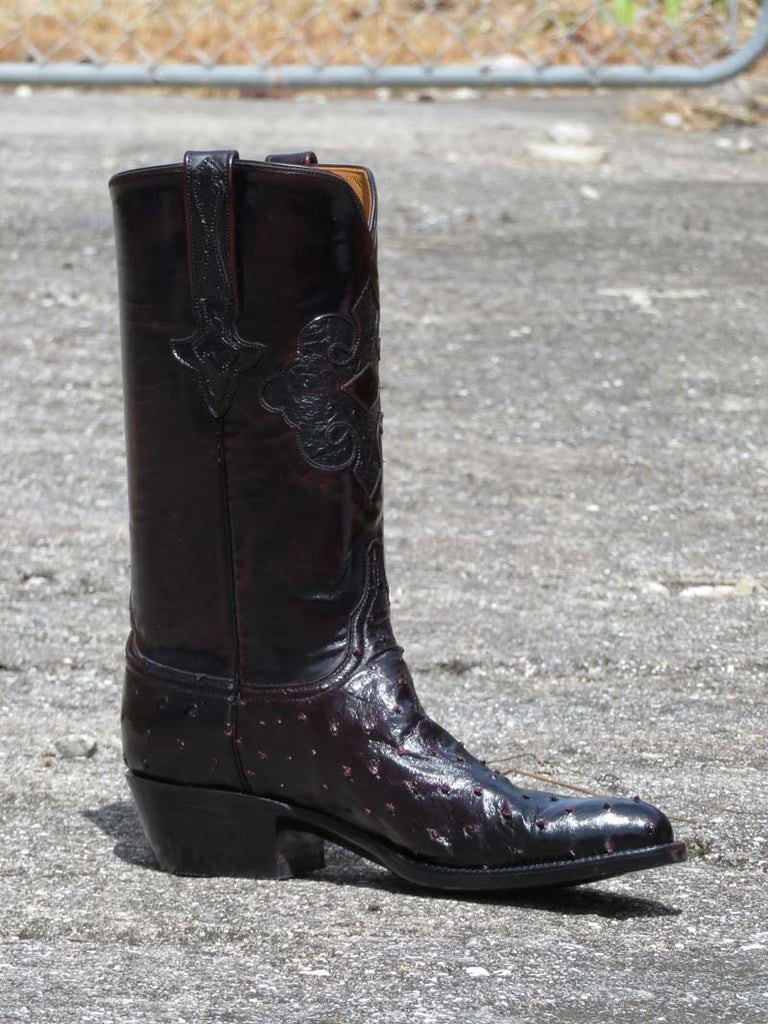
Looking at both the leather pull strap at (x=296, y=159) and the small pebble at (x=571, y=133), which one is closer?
the leather pull strap at (x=296, y=159)

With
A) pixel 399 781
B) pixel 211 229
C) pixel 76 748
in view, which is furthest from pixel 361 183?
pixel 76 748

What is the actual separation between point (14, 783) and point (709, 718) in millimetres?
963

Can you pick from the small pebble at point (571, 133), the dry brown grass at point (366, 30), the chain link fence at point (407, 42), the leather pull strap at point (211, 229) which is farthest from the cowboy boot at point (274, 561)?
the small pebble at point (571, 133)

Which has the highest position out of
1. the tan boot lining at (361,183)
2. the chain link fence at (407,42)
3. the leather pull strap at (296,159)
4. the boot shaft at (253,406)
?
the chain link fence at (407,42)

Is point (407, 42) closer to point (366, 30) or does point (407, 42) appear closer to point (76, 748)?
point (366, 30)

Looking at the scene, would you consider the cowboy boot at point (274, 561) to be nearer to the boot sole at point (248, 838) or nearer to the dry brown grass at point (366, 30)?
the boot sole at point (248, 838)

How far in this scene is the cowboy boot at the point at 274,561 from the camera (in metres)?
1.63

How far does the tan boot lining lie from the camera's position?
1694 millimetres

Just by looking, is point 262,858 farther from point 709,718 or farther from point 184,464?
point 709,718

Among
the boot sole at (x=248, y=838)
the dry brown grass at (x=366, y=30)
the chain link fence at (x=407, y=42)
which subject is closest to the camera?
the boot sole at (x=248, y=838)

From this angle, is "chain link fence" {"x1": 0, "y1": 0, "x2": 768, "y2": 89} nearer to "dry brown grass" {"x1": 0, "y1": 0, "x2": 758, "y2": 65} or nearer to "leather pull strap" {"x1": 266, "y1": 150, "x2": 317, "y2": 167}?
"dry brown grass" {"x1": 0, "y1": 0, "x2": 758, "y2": 65}

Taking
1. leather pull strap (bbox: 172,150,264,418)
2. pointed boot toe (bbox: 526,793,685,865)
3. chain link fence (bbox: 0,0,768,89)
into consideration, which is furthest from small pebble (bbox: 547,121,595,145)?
pointed boot toe (bbox: 526,793,685,865)

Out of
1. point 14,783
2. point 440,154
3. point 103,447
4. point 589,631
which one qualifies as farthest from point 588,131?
point 14,783

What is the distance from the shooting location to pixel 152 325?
169cm
